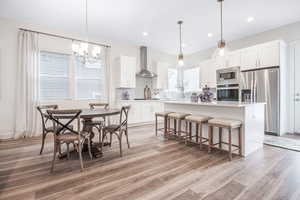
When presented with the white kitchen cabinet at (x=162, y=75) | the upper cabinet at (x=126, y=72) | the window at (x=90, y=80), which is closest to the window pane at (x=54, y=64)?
the window at (x=90, y=80)

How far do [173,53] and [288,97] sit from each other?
4351mm

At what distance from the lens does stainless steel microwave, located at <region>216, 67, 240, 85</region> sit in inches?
188

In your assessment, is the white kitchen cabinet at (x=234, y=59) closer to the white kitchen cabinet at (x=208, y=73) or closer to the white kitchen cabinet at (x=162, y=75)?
the white kitchen cabinet at (x=208, y=73)

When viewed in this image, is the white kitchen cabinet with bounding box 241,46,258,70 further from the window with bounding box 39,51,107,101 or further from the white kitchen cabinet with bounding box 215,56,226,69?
the window with bounding box 39,51,107,101

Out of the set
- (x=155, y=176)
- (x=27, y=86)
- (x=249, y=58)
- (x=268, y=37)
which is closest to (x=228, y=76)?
(x=249, y=58)

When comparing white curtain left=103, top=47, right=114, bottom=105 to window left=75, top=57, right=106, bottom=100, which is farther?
white curtain left=103, top=47, right=114, bottom=105

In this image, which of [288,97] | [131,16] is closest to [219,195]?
[131,16]

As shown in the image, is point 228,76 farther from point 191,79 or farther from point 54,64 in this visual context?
point 54,64

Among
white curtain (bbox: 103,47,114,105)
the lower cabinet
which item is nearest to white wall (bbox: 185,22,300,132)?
the lower cabinet

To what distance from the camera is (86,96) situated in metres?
4.98

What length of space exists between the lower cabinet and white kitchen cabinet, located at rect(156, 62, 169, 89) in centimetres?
90

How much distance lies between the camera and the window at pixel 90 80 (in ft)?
15.9

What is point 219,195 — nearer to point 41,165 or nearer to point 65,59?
point 41,165

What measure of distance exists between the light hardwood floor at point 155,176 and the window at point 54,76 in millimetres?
1837
